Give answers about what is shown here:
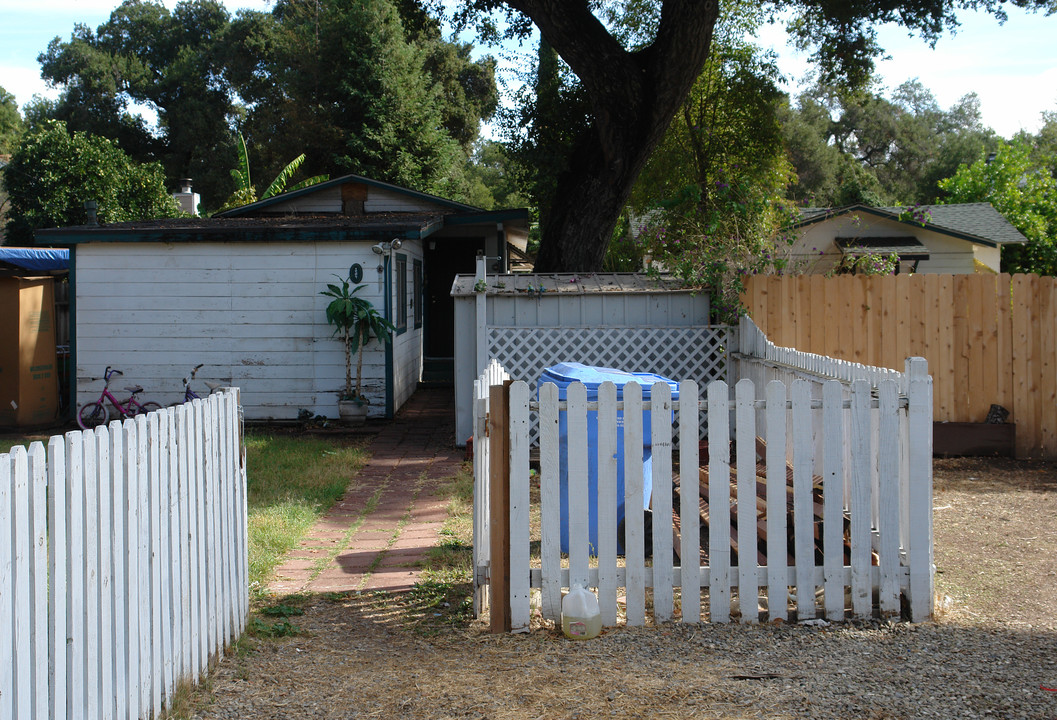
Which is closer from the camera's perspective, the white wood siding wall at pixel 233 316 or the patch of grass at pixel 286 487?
the patch of grass at pixel 286 487

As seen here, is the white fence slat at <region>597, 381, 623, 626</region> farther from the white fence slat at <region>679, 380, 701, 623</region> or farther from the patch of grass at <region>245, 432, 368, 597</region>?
the patch of grass at <region>245, 432, 368, 597</region>

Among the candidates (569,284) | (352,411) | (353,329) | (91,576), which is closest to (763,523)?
(91,576)

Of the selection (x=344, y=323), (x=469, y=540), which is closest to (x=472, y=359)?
(x=344, y=323)

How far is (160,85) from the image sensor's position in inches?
1641

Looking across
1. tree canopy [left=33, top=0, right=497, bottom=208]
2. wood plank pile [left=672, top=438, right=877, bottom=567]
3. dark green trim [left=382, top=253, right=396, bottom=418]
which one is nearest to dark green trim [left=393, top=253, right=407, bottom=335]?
dark green trim [left=382, top=253, right=396, bottom=418]

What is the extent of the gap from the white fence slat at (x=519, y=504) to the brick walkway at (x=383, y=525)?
3.48ft

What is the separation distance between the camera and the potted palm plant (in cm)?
1126

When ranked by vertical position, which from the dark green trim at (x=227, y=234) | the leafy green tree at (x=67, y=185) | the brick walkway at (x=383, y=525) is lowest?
the brick walkway at (x=383, y=525)

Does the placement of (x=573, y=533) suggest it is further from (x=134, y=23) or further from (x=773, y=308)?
(x=134, y=23)

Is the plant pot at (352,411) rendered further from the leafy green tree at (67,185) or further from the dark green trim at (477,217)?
the leafy green tree at (67,185)

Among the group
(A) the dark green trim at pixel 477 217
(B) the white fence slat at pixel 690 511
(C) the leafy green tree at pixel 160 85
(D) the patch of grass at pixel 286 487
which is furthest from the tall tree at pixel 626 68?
(C) the leafy green tree at pixel 160 85

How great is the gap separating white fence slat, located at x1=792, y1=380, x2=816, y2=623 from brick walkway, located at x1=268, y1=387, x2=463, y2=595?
7.21 feet

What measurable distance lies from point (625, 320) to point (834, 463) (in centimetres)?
504

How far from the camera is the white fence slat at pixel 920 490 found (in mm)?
4422
